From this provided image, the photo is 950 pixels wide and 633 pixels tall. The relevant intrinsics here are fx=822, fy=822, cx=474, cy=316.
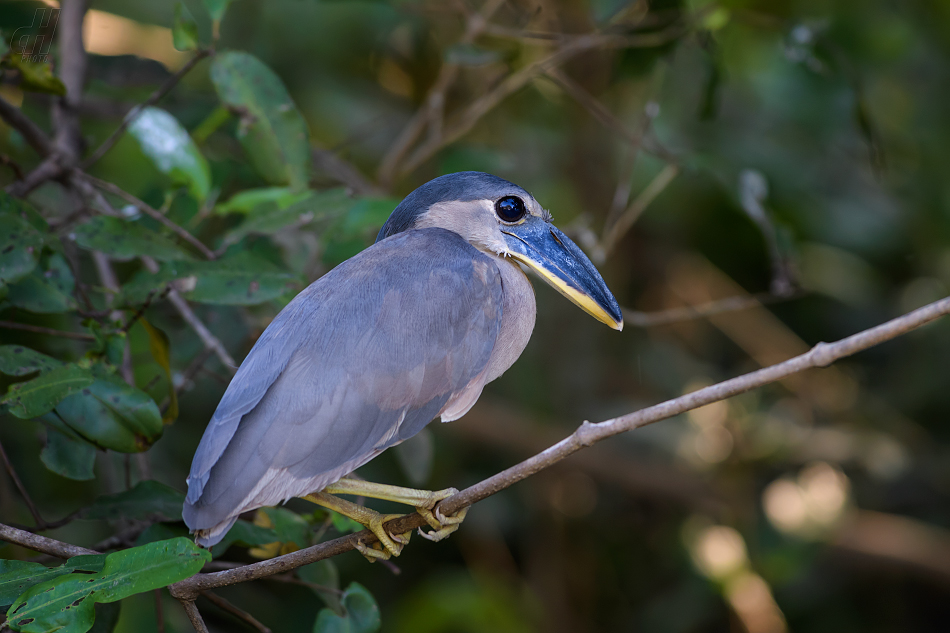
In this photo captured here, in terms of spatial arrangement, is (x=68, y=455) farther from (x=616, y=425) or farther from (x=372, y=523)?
(x=616, y=425)

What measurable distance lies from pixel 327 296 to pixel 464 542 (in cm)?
258

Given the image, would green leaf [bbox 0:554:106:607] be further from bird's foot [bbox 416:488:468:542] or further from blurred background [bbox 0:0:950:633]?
blurred background [bbox 0:0:950:633]

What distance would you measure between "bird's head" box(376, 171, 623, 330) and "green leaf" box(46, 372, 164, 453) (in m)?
0.68

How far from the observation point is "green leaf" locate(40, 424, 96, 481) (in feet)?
5.27

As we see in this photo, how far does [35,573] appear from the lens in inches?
50.9

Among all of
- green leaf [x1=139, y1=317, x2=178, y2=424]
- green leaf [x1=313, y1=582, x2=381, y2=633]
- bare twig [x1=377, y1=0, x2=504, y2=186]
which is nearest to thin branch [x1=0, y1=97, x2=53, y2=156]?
green leaf [x1=139, y1=317, x2=178, y2=424]

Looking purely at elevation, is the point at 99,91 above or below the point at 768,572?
above

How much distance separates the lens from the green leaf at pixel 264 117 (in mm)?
2035

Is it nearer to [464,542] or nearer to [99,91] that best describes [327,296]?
[99,91]

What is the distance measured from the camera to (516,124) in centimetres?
418

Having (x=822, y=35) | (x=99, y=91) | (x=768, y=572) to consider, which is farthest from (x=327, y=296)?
(x=768, y=572)

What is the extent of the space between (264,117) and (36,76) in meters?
Answer: 0.51

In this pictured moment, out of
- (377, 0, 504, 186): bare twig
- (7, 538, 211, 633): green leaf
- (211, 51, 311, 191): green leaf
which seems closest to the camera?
(7, 538, 211, 633): green leaf

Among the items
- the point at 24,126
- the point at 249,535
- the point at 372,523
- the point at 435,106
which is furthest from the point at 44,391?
the point at 435,106
